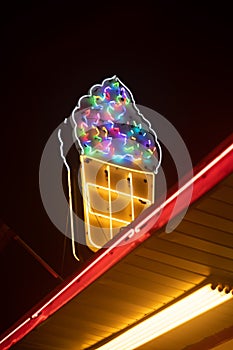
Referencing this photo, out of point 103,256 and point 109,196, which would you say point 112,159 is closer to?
point 109,196

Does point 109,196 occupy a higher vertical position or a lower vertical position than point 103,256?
higher

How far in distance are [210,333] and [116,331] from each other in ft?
3.90

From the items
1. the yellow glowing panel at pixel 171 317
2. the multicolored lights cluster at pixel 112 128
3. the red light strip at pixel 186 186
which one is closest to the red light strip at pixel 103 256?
the red light strip at pixel 186 186

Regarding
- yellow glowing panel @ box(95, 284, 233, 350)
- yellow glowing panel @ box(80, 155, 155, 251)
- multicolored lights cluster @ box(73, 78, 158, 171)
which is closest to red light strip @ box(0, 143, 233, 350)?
yellow glowing panel @ box(95, 284, 233, 350)

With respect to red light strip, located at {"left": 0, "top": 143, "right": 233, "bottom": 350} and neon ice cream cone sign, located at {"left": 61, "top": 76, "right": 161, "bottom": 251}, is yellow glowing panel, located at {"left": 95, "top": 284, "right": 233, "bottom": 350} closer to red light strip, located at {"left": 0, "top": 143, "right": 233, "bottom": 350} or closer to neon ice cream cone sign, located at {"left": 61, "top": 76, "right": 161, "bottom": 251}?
red light strip, located at {"left": 0, "top": 143, "right": 233, "bottom": 350}

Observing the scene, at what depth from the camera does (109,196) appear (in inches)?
475

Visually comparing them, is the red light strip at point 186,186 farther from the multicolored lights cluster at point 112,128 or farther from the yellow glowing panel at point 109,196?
the multicolored lights cluster at point 112,128

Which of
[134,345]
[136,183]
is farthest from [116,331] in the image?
[136,183]

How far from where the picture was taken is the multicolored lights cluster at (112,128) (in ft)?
41.7

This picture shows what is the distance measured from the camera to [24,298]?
24875 millimetres

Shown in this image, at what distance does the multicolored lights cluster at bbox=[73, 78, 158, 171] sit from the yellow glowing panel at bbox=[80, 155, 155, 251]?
0.27 m

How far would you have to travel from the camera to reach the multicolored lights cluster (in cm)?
1272

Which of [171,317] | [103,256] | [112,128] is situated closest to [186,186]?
[103,256]

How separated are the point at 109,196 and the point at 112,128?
4.96 feet
